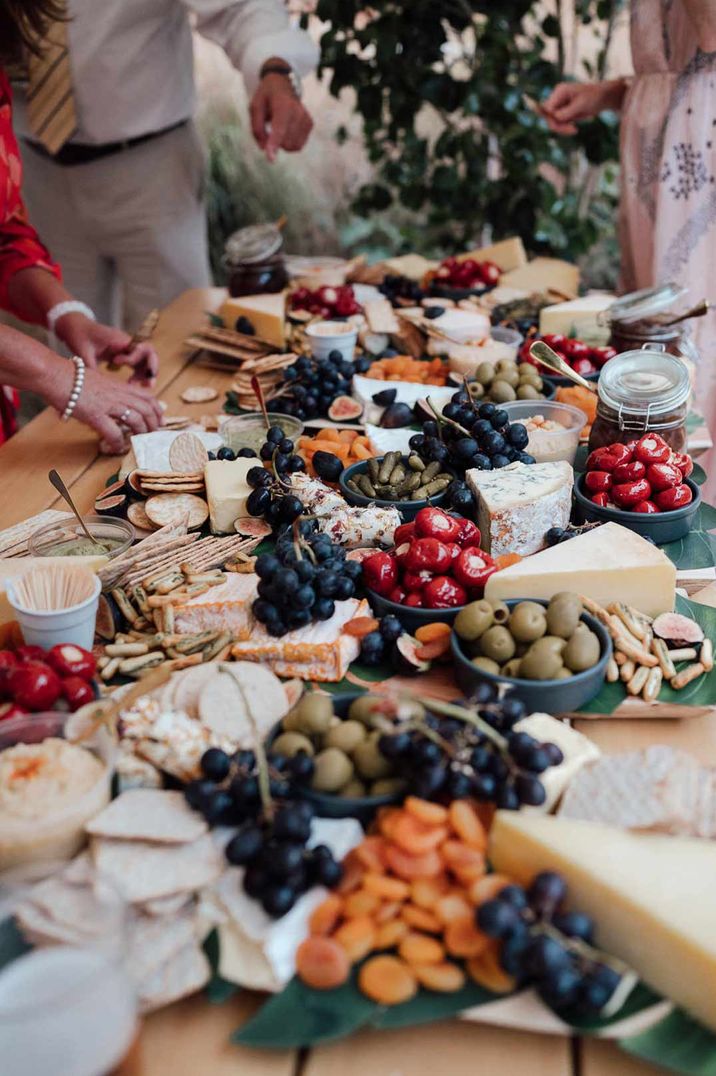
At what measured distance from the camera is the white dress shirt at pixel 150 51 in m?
2.77

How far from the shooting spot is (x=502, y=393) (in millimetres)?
1920

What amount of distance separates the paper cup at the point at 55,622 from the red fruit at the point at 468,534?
1.74 ft

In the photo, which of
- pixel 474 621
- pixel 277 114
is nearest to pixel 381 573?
pixel 474 621

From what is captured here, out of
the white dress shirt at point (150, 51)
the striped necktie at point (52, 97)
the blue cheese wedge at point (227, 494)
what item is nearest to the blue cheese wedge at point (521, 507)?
the blue cheese wedge at point (227, 494)

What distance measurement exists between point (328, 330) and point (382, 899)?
5.61ft

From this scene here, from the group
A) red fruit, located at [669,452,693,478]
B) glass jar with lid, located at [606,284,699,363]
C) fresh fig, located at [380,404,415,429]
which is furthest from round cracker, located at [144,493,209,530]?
glass jar with lid, located at [606,284,699,363]

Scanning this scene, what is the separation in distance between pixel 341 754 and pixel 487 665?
0.26 meters

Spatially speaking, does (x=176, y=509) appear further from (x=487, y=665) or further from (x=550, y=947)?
(x=550, y=947)

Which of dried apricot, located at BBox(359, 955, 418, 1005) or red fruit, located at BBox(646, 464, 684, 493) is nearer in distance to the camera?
dried apricot, located at BBox(359, 955, 418, 1005)

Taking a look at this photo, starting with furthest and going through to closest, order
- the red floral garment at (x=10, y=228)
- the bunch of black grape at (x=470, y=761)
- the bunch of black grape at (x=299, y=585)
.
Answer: the red floral garment at (x=10, y=228)
the bunch of black grape at (x=299, y=585)
the bunch of black grape at (x=470, y=761)

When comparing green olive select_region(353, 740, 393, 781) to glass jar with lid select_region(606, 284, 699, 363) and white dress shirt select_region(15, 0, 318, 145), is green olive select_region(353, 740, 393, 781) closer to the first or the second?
glass jar with lid select_region(606, 284, 699, 363)

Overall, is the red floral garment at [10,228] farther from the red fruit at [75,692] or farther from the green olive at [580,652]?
the green olive at [580,652]

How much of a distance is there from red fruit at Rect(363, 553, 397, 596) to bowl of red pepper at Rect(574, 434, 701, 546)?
0.40 meters

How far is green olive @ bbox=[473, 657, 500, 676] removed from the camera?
3.75 feet
